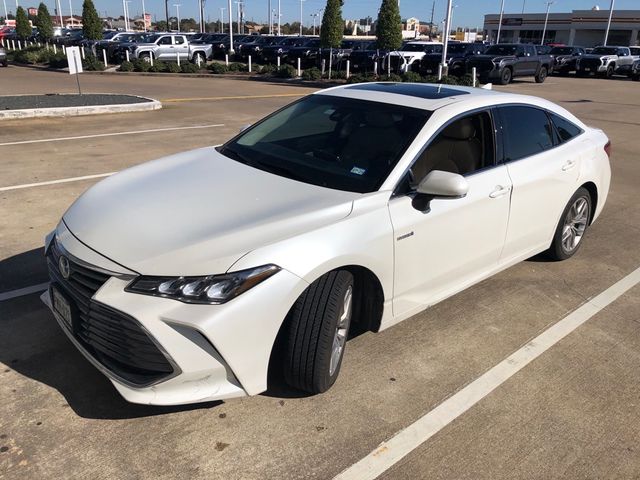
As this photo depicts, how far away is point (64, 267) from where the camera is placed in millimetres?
2902

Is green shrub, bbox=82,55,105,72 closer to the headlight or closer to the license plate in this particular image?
the license plate

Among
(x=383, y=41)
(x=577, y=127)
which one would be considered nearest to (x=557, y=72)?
(x=383, y=41)

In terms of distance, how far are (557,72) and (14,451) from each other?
37.3 metres

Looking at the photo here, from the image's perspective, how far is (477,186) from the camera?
148 inches

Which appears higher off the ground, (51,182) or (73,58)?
(73,58)

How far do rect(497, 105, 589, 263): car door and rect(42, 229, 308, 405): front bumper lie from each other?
6.96 ft

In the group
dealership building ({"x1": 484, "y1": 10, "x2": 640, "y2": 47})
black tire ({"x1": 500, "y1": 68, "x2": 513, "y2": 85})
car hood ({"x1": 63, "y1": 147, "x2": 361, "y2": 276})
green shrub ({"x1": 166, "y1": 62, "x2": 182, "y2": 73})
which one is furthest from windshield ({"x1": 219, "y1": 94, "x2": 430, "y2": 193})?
dealership building ({"x1": 484, "y1": 10, "x2": 640, "y2": 47})

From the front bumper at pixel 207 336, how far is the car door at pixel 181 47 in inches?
1196

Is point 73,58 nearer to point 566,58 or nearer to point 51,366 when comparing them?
point 51,366

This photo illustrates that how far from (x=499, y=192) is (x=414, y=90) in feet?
3.31

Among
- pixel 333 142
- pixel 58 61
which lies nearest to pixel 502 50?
pixel 58 61

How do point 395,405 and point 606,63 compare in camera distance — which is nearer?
point 395,405

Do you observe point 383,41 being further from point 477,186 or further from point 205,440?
point 205,440

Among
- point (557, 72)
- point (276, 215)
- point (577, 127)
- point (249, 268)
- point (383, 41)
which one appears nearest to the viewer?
point (249, 268)
